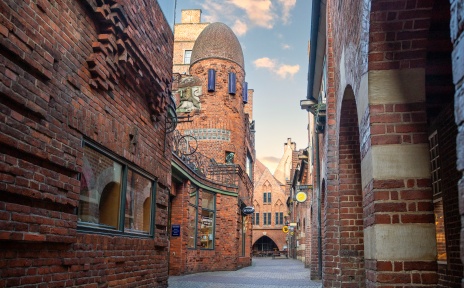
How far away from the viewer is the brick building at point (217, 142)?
20344 mm

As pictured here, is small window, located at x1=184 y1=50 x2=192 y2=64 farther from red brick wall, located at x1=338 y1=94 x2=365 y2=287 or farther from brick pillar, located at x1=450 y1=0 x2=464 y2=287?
brick pillar, located at x1=450 y1=0 x2=464 y2=287

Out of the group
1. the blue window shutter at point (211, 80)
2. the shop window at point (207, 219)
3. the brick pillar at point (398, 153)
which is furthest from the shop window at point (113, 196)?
the blue window shutter at point (211, 80)

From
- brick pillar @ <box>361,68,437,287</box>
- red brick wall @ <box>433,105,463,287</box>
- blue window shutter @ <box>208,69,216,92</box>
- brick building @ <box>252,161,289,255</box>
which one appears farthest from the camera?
brick building @ <box>252,161,289,255</box>

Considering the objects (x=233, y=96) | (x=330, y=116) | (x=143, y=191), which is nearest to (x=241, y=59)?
(x=233, y=96)

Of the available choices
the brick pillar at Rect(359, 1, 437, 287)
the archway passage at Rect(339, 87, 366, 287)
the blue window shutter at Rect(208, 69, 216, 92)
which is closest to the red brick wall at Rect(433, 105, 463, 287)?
the archway passage at Rect(339, 87, 366, 287)

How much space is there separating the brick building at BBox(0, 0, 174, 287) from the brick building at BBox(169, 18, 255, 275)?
10725 millimetres

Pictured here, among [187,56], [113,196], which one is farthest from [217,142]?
[187,56]

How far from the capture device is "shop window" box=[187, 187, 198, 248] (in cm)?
1809

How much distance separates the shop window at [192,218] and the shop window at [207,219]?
787 mm

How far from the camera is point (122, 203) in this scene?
7418mm

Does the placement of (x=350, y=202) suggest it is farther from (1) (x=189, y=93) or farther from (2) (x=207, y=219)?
(1) (x=189, y=93)

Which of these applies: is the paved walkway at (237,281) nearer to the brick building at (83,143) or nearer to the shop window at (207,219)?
the shop window at (207,219)

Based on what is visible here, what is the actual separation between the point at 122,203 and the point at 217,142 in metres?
17.7

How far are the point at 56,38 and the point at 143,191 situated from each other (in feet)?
12.1
